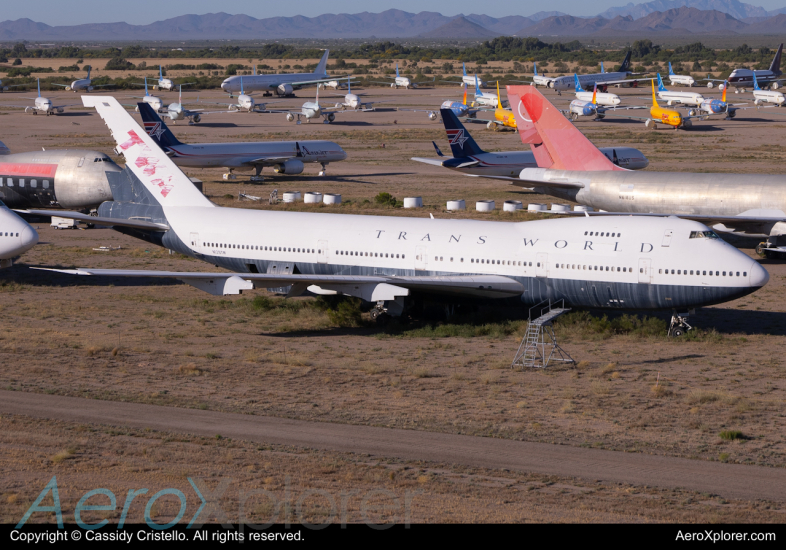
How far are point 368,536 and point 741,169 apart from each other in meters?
80.2

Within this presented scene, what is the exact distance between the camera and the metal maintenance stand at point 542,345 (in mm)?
32606

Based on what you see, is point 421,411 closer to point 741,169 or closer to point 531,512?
point 531,512

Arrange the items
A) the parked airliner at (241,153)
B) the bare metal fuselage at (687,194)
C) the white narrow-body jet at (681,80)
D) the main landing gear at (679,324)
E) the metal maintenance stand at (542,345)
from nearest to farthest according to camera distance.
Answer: the metal maintenance stand at (542,345) → the main landing gear at (679,324) → the bare metal fuselage at (687,194) → the parked airliner at (241,153) → the white narrow-body jet at (681,80)

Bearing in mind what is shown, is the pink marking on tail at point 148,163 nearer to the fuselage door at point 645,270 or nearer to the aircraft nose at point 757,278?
the fuselage door at point 645,270

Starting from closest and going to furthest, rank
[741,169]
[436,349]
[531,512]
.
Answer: [531,512], [436,349], [741,169]

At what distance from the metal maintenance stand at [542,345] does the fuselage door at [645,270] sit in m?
3.16

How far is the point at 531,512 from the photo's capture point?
19906 mm

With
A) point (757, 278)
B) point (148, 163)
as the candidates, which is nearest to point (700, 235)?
point (757, 278)

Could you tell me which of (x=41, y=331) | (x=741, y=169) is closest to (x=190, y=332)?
(x=41, y=331)

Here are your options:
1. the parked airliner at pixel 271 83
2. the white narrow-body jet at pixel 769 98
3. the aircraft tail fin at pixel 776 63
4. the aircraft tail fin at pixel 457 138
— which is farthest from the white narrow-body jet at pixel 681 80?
the aircraft tail fin at pixel 457 138

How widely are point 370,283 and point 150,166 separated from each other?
13.9 m

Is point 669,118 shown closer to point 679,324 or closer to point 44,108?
point 44,108

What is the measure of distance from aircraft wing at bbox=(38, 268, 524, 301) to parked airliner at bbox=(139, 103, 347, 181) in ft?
152

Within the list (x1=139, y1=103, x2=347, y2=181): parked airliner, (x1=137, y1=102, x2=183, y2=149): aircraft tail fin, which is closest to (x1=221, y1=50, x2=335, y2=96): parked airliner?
(x1=139, y1=103, x2=347, y2=181): parked airliner
